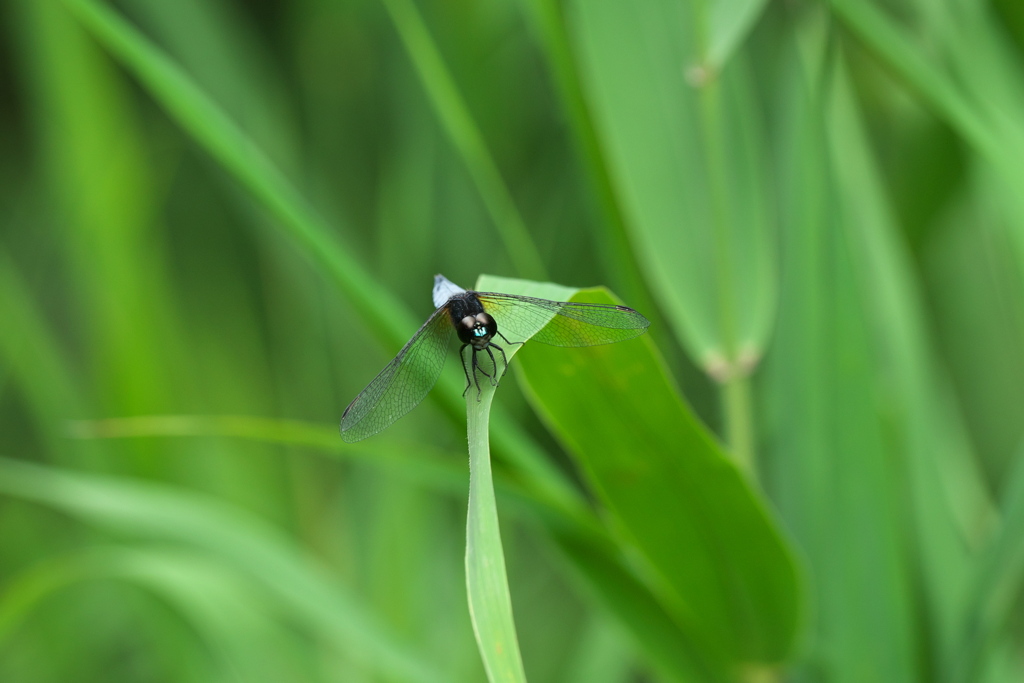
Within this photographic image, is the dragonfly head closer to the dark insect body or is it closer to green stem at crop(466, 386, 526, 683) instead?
the dark insect body

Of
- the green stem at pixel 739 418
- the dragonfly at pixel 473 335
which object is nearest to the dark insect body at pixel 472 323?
the dragonfly at pixel 473 335

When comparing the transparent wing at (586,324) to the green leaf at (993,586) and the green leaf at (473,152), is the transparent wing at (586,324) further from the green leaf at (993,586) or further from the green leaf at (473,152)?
the green leaf at (993,586)

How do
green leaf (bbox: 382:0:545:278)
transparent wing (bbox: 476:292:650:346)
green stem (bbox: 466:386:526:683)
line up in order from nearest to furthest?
1. green stem (bbox: 466:386:526:683)
2. transparent wing (bbox: 476:292:650:346)
3. green leaf (bbox: 382:0:545:278)

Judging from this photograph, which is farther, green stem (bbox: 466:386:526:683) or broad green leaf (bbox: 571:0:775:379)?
broad green leaf (bbox: 571:0:775:379)

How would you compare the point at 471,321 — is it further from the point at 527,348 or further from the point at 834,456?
the point at 834,456

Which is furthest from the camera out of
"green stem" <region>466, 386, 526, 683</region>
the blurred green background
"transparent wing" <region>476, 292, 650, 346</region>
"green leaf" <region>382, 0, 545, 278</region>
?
"green leaf" <region>382, 0, 545, 278</region>

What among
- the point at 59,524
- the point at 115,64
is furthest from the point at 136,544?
the point at 115,64

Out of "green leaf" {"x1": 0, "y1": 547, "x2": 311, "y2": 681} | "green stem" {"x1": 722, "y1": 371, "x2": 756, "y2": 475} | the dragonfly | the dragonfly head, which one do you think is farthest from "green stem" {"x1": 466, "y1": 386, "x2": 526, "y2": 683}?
"green leaf" {"x1": 0, "y1": 547, "x2": 311, "y2": 681}
